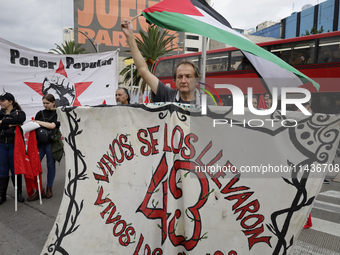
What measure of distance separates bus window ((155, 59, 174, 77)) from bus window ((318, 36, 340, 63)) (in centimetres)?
799

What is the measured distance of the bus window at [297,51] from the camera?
10512mm

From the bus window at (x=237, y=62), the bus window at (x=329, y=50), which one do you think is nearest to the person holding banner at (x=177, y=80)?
the bus window at (x=329, y=50)

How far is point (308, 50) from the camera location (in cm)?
1055

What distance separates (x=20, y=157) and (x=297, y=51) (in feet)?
35.8

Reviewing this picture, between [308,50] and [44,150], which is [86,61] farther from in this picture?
[308,50]

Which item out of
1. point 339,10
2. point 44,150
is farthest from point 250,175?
point 339,10

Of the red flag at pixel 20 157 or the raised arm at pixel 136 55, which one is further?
the red flag at pixel 20 157

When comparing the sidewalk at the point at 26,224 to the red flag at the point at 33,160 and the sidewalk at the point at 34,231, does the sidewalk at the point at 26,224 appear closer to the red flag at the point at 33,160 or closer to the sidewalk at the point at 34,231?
the sidewalk at the point at 34,231

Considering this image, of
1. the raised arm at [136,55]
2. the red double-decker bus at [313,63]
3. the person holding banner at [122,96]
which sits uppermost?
the red double-decker bus at [313,63]

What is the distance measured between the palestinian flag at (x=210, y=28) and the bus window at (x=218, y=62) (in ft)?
33.7

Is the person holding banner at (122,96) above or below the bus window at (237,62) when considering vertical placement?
below

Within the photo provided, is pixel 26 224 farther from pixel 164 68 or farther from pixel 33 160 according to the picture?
pixel 164 68

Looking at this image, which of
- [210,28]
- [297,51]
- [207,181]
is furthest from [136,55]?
[297,51]

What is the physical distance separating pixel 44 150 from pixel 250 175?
3860mm
